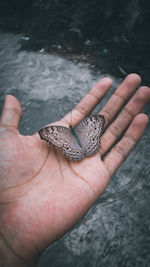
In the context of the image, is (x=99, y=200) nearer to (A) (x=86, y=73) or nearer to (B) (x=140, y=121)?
(B) (x=140, y=121)

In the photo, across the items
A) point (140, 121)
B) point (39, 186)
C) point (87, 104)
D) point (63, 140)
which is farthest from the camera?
point (87, 104)

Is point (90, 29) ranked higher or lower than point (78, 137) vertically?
higher

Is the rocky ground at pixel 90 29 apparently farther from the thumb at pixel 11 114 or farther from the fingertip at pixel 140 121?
the thumb at pixel 11 114

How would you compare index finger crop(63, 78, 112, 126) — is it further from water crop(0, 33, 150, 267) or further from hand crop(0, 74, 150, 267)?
water crop(0, 33, 150, 267)

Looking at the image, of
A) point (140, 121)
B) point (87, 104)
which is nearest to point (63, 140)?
point (87, 104)

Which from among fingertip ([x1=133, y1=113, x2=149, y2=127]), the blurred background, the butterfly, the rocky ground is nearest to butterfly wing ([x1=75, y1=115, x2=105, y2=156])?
the butterfly

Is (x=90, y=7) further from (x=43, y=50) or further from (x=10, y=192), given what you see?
(x=10, y=192)
